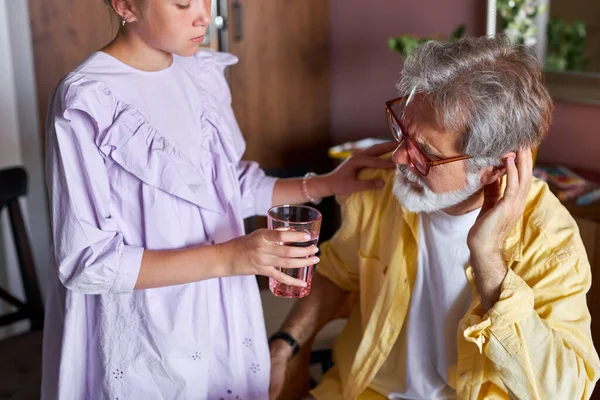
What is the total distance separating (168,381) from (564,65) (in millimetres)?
1909

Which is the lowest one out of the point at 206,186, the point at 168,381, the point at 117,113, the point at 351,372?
the point at 351,372

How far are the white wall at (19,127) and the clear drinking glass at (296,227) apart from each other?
186 centimetres

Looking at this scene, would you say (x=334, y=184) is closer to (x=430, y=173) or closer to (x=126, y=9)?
(x=430, y=173)

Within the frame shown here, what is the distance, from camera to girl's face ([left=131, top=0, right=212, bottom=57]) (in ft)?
4.24

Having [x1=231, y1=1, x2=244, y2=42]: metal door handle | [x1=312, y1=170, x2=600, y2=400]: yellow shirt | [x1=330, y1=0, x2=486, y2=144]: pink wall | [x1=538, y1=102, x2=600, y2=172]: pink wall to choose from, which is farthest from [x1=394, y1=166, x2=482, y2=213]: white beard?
[x1=231, y1=1, x2=244, y2=42]: metal door handle

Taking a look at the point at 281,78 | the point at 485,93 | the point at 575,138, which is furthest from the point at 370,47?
the point at 485,93

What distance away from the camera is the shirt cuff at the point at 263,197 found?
5.41 ft

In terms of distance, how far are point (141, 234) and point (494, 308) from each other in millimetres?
648

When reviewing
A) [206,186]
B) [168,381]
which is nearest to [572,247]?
[206,186]

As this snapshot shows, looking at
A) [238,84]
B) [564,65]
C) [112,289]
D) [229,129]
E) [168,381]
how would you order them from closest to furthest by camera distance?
1. [112,289]
2. [168,381]
3. [229,129]
4. [564,65]
5. [238,84]

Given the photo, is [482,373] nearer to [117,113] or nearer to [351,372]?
[351,372]

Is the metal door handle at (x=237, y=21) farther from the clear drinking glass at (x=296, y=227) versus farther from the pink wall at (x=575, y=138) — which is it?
the clear drinking glass at (x=296, y=227)

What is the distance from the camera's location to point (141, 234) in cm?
135

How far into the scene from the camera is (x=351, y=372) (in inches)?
63.7
